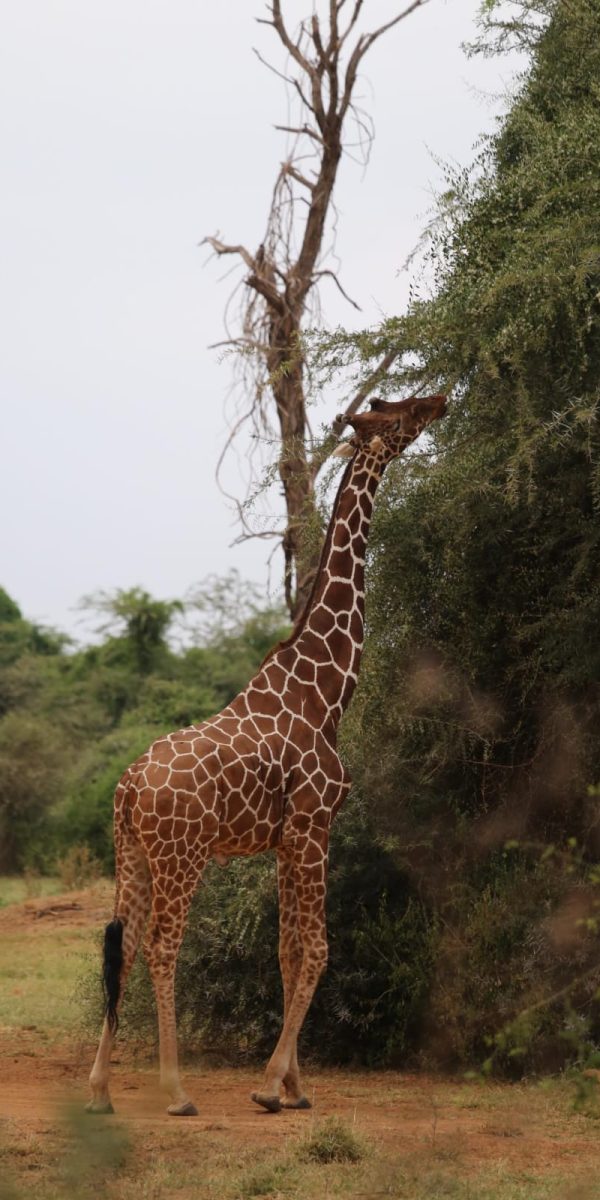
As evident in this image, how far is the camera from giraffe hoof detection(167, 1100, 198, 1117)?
7500 mm

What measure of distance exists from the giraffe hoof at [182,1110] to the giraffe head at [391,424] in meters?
3.40

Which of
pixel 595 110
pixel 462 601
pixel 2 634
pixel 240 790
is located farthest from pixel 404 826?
pixel 2 634

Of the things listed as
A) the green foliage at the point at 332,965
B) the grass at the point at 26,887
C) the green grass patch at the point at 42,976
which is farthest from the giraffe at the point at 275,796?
the grass at the point at 26,887

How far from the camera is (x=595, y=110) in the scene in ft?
33.0

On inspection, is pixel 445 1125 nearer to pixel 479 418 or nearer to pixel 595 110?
pixel 479 418

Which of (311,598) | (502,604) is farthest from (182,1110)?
(502,604)

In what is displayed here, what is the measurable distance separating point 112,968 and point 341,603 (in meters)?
2.19

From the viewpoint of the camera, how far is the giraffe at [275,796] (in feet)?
25.3

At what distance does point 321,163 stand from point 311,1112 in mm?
10090

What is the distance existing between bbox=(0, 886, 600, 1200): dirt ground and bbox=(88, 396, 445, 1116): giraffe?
0.33 m

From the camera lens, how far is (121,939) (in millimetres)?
7789

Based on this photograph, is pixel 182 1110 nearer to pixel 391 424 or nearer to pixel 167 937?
pixel 167 937

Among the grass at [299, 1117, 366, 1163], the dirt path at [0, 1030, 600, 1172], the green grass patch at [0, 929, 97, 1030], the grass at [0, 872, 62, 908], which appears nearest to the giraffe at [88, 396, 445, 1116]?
the dirt path at [0, 1030, 600, 1172]

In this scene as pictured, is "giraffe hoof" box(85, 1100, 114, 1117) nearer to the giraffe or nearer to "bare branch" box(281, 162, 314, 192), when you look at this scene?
the giraffe
